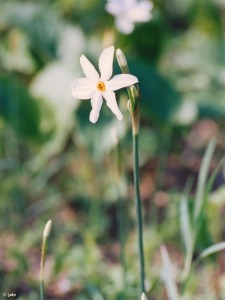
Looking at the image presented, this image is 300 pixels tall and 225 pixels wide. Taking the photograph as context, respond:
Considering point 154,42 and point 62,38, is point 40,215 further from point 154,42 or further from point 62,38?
point 154,42

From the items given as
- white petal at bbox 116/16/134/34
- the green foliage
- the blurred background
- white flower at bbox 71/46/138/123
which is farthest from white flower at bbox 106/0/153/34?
white flower at bbox 71/46/138/123

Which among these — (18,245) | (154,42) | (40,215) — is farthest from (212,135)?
(18,245)

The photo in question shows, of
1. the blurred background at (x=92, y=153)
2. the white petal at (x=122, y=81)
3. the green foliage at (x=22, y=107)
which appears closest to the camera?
the white petal at (x=122, y=81)

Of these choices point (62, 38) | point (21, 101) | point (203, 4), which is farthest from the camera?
point (203, 4)

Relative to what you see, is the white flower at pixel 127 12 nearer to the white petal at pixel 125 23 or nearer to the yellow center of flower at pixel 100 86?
the white petal at pixel 125 23

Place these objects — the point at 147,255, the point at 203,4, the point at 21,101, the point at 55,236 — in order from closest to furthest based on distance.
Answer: the point at 147,255 → the point at 55,236 → the point at 21,101 → the point at 203,4

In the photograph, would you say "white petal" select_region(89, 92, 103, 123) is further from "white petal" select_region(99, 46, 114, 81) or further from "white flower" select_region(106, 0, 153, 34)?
"white flower" select_region(106, 0, 153, 34)

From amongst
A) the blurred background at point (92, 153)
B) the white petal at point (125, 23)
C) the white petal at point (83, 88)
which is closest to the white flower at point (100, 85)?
the white petal at point (83, 88)
